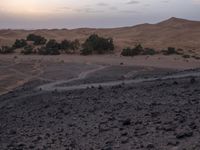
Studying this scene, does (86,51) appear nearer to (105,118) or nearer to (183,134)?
(105,118)

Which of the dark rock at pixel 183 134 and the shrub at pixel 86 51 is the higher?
the dark rock at pixel 183 134

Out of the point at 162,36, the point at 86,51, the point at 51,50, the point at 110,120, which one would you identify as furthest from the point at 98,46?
the point at 110,120

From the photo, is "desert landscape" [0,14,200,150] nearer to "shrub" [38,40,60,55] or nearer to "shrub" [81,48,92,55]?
"shrub" [81,48,92,55]

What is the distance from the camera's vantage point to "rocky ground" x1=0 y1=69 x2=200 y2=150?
10367 mm

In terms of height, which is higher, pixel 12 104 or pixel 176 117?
pixel 176 117

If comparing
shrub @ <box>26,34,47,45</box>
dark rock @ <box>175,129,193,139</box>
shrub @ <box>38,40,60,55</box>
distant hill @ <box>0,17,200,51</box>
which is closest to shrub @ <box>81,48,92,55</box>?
shrub @ <box>38,40,60,55</box>

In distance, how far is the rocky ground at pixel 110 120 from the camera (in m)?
10.4

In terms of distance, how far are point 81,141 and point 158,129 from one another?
1.70 metres

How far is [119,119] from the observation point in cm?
1294

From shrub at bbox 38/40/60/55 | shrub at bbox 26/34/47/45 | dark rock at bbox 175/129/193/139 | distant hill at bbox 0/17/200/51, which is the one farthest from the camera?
shrub at bbox 26/34/47/45

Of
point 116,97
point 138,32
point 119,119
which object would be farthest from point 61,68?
point 138,32

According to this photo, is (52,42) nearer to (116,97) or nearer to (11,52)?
(11,52)

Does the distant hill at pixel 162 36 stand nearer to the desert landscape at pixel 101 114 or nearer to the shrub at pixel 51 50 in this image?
the shrub at pixel 51 50

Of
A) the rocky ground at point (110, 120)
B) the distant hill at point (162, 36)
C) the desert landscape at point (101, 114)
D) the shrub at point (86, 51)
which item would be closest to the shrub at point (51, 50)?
the shrub at point (86, 51)
